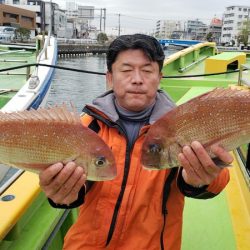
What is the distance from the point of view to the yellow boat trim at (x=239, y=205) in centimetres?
269

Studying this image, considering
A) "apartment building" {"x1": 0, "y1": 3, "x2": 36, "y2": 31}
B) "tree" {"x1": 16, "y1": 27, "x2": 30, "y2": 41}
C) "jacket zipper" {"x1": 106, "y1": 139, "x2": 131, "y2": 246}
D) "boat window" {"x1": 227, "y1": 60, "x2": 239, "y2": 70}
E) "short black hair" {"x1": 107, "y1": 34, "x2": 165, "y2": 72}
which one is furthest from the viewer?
"apartment building" {"x1": 0, "y1": 3, "x2": 36, "y2": 31}

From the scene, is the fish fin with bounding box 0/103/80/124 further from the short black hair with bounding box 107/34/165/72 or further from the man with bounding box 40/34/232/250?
the short black hair with bounding box 107/34/165/72

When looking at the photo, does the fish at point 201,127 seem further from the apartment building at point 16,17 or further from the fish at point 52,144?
the apartment building at point 16,17

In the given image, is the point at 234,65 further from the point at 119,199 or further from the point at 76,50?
the point at 76,50

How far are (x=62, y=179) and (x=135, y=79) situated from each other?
689 millimetres

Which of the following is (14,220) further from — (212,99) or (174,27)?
(174,27)

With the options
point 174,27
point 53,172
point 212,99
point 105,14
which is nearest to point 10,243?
point 53,172

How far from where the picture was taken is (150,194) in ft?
6.33

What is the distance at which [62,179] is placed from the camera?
5.41 feet

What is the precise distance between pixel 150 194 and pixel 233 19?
12850 cm

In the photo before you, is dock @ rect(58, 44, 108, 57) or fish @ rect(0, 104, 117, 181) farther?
dock @ rect(58, 44, 108, 57)

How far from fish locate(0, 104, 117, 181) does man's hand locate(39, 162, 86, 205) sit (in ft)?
0.11

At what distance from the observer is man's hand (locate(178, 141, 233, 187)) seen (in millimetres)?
1631

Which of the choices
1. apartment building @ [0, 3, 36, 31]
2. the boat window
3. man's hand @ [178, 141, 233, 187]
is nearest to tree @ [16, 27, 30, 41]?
apartment building @ [0, 3, 36, 31]
